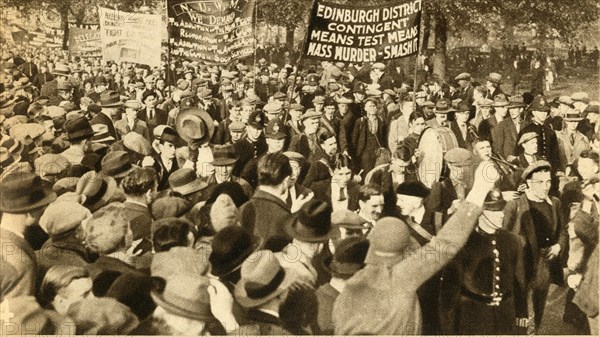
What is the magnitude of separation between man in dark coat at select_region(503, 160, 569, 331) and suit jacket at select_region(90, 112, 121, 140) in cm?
334

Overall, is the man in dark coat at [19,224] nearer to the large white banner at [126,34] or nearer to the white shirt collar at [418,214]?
the large white banner at [126,34]

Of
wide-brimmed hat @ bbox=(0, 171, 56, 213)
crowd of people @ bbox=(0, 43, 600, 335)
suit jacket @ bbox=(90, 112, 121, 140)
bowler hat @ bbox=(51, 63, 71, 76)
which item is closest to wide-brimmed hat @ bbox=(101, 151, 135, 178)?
crowd of people @ bbox=(0, 43, 600, 335)

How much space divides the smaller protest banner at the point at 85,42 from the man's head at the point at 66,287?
1.80 metres

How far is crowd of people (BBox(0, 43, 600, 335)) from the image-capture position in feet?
23.2

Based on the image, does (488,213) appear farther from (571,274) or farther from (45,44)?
(45,44)

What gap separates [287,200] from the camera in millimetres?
7207

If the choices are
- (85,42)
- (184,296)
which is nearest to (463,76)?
(184,296)

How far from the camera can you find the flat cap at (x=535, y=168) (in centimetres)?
736

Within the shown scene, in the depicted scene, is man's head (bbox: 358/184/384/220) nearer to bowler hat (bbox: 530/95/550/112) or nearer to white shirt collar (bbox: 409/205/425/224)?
white shirt collar (bbox: 409/205/425/224)

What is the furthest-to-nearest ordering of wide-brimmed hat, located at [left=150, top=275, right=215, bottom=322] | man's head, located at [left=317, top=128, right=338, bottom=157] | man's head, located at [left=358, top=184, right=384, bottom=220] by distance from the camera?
man's head, located at [left=317, top=128, right=338, bottom=157] → man's head, located at [left=358, top=184, right=384, bottom=220] → wide-brimmed hat, located at [left=150, top=275, right=215, bottom=322]

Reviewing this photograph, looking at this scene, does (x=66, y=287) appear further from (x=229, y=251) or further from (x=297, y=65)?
(x=297, y=65)

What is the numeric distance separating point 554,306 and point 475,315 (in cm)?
71

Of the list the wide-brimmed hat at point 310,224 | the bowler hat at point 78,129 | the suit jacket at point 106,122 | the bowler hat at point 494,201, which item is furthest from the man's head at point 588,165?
the bowler hat at point 78,129

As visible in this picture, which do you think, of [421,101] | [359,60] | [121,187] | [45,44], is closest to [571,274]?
[421,101]
